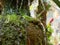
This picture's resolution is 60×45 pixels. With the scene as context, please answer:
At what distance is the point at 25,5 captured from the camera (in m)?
1.21

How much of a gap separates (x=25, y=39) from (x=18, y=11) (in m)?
0.31

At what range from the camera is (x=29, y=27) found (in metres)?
0.98

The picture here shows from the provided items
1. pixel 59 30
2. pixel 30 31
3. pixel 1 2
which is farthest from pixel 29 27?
pixel 59 30

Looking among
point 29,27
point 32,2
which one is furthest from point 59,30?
point 29,27

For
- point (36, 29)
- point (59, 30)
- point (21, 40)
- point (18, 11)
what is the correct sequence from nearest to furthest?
point (21, 40), point (36, 29), point (18, 11), point (59, 30)

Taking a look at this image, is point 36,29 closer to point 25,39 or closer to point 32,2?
point 25,39

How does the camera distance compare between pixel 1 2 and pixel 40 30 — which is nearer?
pixel 40 30

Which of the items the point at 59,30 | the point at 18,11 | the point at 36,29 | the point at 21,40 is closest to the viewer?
the point at 21,40

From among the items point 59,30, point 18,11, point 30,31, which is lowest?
point 59,30

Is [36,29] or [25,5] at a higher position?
[25,5]

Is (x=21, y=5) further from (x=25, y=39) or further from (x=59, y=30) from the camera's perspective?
(x=59, y=30)

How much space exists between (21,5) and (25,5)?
3 cm

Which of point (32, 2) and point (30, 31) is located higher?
point (32, 2)

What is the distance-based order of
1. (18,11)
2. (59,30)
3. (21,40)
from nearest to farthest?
(21,40) → (18,11) → (59,30)
